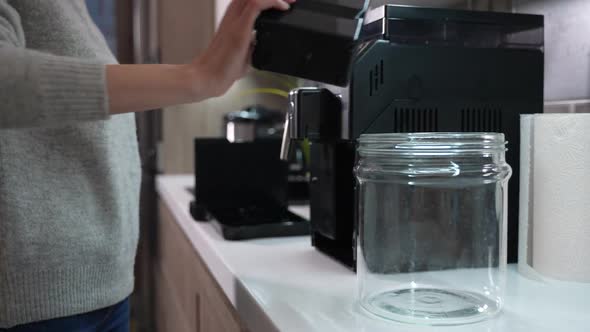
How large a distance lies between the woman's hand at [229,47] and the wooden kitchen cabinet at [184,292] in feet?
0.99

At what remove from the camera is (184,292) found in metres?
1.37

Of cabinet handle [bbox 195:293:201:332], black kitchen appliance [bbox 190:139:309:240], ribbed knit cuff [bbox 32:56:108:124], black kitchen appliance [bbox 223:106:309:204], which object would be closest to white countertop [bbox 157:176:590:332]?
cabinet handle [bbox 195:293:201:332]

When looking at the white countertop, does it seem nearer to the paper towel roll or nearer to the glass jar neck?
the paper towel roll

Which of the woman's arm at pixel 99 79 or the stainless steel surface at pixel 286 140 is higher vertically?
the woman's arm at pixel 99 79

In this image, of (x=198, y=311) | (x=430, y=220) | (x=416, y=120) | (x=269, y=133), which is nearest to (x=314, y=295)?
(x=430, y=220)

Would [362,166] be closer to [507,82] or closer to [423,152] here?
[423,152]

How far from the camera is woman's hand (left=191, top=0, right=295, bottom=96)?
2.20ft

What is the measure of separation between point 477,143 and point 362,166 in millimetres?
132

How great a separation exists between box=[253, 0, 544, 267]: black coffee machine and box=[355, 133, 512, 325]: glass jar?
0.09m

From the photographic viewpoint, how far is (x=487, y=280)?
0.68m

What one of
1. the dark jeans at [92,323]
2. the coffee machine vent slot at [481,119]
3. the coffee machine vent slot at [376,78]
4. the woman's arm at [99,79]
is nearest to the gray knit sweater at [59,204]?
the dark jeans at [92,323]

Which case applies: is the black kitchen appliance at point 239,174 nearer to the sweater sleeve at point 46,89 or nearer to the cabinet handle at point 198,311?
the cabinet handle at point 198,311

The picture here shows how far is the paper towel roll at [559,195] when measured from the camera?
2.31ft

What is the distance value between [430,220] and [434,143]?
0.32 feet
